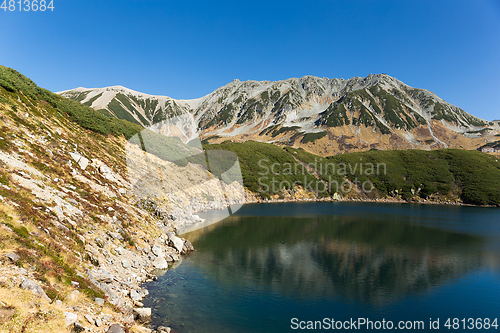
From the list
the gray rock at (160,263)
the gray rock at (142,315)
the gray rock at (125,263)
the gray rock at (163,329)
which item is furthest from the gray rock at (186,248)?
the gray rock at (163,329)

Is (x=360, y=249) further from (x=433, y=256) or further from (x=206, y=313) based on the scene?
(x=206, y=313)

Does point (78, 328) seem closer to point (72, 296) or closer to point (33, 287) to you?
point (72, 296)

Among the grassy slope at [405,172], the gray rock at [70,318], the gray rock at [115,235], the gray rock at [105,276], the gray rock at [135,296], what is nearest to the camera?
the gray rock at [70,318]

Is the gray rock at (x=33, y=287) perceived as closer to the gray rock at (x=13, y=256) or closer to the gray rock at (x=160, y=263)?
the gray rock at (x=13, y=256)

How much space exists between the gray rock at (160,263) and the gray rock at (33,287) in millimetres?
16081

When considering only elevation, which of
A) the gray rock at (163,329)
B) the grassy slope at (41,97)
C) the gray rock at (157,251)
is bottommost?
the gray rock at (163,329)

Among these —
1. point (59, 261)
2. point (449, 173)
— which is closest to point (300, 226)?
point (59, 261)

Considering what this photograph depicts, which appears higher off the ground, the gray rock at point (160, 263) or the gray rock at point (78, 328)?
the gray rock at point (78, 328)

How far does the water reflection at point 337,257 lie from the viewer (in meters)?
28.0

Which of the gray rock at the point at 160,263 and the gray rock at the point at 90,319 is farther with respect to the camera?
the gray rock at the point at 160,263

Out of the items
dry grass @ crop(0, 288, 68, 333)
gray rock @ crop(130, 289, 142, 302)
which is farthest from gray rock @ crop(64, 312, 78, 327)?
gray rock @ crop(130, 289, 142, 302)

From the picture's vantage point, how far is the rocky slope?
12789mm

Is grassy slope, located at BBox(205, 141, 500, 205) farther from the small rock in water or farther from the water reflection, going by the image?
the small rock in water

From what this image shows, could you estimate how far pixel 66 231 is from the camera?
65.5 feet
